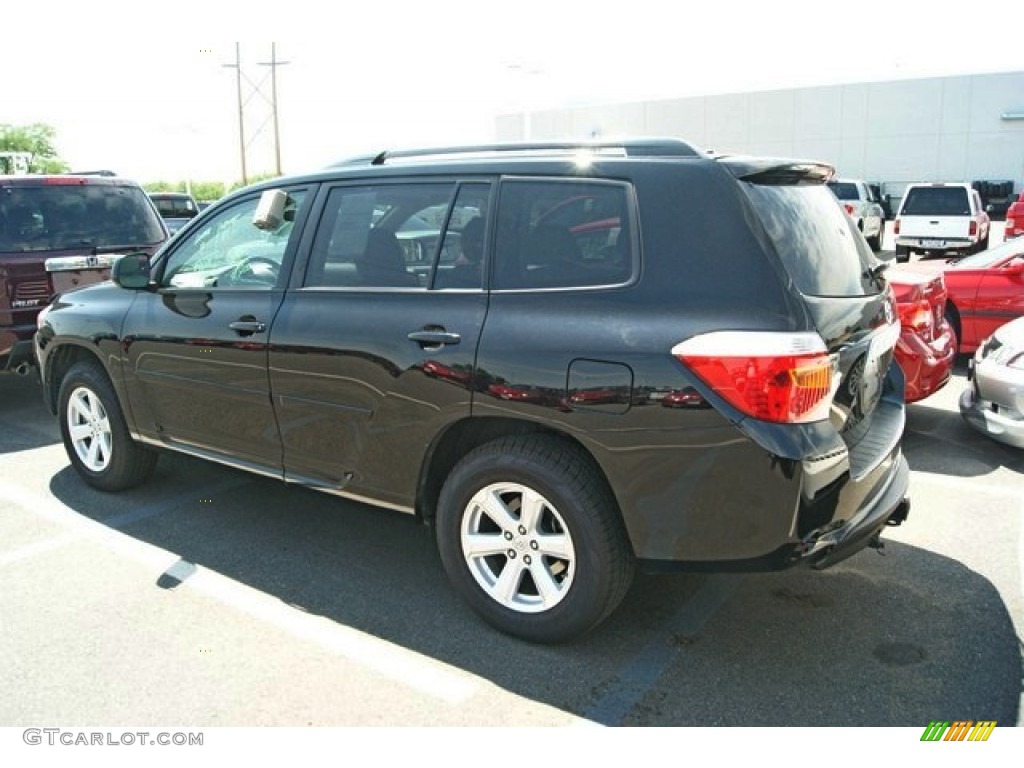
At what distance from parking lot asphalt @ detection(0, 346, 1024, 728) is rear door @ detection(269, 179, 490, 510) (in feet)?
1.89

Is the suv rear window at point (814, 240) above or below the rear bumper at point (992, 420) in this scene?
above

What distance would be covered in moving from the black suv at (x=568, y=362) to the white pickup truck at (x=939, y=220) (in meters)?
15.7

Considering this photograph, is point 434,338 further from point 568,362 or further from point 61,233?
point 61,233

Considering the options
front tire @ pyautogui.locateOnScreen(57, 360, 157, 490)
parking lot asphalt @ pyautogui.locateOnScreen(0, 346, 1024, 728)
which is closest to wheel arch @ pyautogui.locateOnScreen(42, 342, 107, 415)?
front tire @ pyautogui.locateOnScreen(57, 360, 157, 490)

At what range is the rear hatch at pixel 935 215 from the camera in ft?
56.9

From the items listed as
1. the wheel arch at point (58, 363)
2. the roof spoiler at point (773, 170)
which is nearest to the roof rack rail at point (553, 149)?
the roof spoiler at point (773, 170)

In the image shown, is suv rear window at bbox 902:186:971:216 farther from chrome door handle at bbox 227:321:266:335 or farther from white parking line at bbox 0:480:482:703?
chrome door handle at bbox 227:321:266:335

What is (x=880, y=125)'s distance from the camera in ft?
140

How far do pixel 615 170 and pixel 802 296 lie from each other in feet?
2.67

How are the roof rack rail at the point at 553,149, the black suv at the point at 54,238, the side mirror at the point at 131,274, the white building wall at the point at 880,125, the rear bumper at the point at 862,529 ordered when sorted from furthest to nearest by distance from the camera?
the white building wall at the point at 880,125
the black suv at the point at 54,238
the side mirror at the point at 131,274
the roof rack rail at the point at 553,149
the rear bumper at the point at 862,529

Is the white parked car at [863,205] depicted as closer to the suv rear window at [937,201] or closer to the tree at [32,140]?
the suv rear window at [937,201]

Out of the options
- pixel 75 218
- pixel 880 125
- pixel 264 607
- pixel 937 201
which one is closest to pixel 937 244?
pixel 937 201

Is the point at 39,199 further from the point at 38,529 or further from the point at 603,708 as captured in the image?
the point at 603,708

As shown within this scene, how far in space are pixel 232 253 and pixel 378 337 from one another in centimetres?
133
